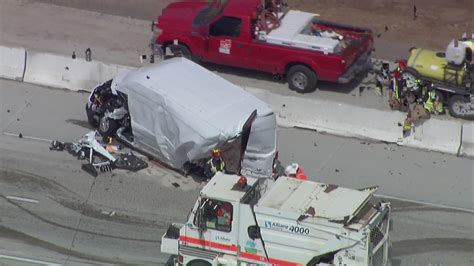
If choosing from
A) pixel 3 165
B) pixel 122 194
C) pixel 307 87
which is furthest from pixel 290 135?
pixel 3 165

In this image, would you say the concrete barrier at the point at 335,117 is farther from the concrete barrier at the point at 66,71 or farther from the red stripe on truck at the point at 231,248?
the red stripe on truck at the point at 231,248

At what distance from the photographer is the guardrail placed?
2367cm

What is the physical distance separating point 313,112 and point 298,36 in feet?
8.35

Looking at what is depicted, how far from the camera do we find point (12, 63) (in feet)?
87.6

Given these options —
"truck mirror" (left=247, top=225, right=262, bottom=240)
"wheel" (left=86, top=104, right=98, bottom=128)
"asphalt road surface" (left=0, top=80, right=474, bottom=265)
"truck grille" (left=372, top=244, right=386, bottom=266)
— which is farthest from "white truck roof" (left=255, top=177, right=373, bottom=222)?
"wheel" (left=86, top=104, right=98, bottom=128)

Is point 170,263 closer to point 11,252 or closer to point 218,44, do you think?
point 11,252

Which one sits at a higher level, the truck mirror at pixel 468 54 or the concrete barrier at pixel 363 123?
the truck mirror at pixel 468 54

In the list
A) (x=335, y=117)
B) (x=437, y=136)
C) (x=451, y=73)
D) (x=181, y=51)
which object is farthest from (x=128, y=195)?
(x=451, y=73)

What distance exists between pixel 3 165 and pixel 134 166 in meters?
2.81

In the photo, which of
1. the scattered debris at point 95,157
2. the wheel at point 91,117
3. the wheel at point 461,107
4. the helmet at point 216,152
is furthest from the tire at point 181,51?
the wheel at point 461,107

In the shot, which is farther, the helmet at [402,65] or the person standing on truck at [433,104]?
the helmet at [402,65]

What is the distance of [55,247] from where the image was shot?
19.8 metres

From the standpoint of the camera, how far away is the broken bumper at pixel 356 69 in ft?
85.0

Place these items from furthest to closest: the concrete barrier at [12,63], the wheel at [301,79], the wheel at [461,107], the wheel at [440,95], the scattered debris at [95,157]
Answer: the concrete barrier at [12,63], the wheel at [301,79], the wheel at [440,95], the wheel at [461,107], the scattered debris at [95,157]
